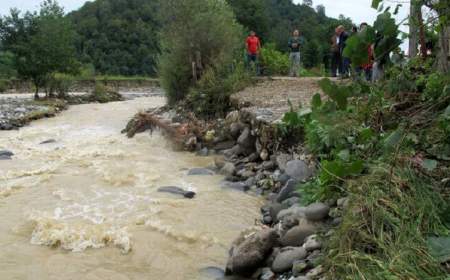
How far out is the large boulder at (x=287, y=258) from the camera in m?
4.36

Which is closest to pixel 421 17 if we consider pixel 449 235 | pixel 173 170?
pixel 449 235

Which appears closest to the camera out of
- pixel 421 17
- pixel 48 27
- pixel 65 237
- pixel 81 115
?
pixel 421 17

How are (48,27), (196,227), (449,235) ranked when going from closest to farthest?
(449,235) < (196,227) < (48,27)

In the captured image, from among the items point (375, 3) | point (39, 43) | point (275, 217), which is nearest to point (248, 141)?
point (275, 217)

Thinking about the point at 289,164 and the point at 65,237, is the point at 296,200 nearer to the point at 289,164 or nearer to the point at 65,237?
the point at 289,164

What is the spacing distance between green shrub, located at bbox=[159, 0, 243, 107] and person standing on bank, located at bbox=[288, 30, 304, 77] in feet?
6.47

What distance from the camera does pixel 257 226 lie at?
602cm

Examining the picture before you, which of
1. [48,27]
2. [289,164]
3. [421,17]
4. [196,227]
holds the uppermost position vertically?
[48,27]

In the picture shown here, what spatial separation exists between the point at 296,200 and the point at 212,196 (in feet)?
6.00

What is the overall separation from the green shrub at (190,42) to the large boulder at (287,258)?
37.5 ft

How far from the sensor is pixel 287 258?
445 cm

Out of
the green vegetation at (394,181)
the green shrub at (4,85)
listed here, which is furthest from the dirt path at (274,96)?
the green shrub at (4,85)

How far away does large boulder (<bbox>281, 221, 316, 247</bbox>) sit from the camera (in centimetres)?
481

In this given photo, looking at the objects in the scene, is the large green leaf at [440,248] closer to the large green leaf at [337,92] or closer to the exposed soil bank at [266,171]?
the large green leaf at [337,92]
